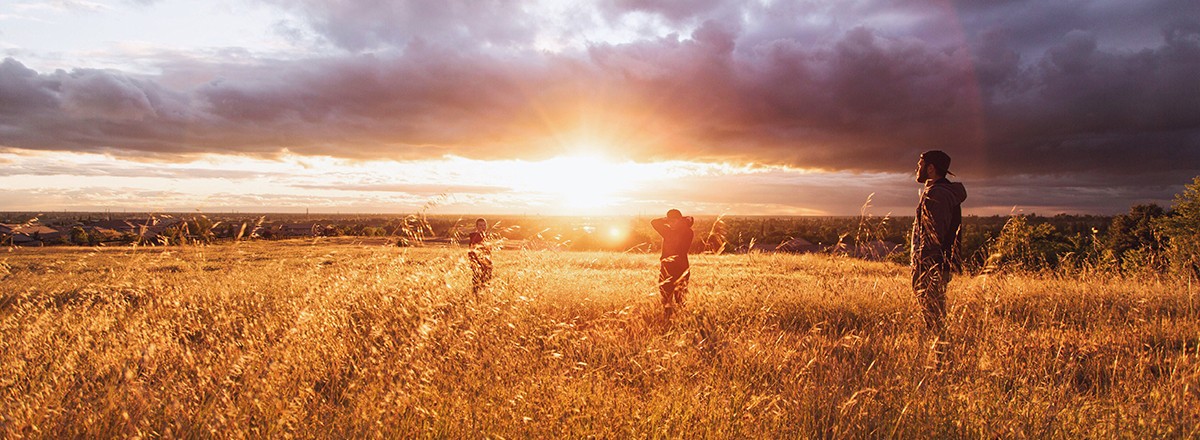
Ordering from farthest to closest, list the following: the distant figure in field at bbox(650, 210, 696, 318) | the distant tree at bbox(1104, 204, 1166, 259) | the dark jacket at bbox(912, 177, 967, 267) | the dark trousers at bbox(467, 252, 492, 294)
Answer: the distant tree at bbox(1104, 204, 1166, 259) < the distant figure in field at bbox(650, 210, 696, 318) < the dark jacket at bbox(912, 177, 967, 267) < the dark trousers at bbox(467, 252, 492, 294)

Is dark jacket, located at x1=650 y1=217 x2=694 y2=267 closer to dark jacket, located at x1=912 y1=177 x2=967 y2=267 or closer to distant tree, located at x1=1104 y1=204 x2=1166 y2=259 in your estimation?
dark jacket, located at x1=912 y1=177 x2=967 y2=267

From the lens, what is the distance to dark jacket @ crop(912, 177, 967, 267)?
21.0 ft

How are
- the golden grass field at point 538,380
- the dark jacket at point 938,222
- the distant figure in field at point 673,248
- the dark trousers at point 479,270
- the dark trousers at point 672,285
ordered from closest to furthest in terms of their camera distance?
the golden grass field at point 538,380 → the dark trousers at point 479,270 → the dark jacket at point 938,222 → the dark trousers at point 672,285 → the distant figure in field at point 673,248

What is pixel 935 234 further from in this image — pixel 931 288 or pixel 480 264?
pixel 480 264

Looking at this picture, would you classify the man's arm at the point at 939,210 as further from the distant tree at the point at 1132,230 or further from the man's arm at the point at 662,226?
the distant tree at the point at 1132,230

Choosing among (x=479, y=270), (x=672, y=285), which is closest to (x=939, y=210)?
(x=672, y=285)

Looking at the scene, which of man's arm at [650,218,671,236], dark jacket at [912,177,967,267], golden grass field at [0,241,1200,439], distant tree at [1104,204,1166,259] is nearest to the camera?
golden grass field at [0,241,1200,439]

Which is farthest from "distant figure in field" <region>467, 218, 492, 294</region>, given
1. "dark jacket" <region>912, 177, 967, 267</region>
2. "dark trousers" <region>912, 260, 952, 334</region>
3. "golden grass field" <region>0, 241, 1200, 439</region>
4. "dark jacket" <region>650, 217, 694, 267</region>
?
"dark jacket" <region>912, 177, 967, 267</region>

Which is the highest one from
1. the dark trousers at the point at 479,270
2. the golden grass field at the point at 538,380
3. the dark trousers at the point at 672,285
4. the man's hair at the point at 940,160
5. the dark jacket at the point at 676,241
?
the man's hair at the point at 940,160

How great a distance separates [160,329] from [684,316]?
19.1ft

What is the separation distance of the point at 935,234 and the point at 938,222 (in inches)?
7.7

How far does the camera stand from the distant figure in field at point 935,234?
20.8 feet

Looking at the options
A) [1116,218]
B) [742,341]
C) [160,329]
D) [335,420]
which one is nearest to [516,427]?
[335,420]

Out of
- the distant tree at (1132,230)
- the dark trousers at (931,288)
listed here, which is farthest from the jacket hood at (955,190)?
the distant tree at (1132,230)
